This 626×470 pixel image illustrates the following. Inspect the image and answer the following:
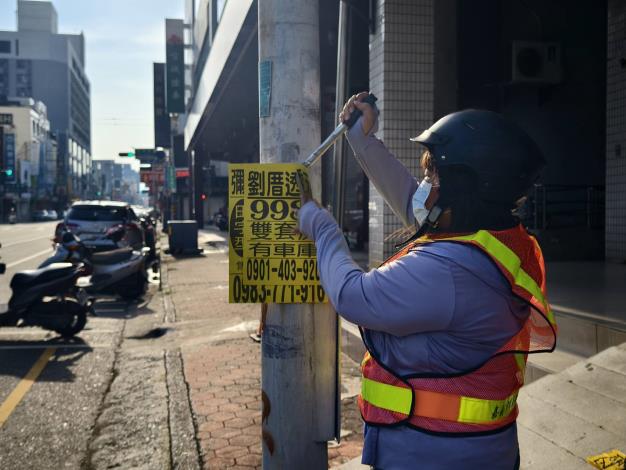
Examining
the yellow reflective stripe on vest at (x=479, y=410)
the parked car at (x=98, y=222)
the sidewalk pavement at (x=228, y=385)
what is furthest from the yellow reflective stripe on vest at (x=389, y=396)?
the parked car at (x=98, y=222)

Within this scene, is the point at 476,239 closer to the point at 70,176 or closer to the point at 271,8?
the point at 271,8

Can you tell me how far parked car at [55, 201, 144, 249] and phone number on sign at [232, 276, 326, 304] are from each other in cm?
1114

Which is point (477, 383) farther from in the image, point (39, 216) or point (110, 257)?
point (39, 216)

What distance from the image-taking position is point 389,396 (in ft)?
5.49

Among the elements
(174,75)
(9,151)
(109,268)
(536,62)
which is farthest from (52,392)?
(9,151)

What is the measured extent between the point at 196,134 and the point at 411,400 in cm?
2703

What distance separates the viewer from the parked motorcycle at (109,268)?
9828 mm

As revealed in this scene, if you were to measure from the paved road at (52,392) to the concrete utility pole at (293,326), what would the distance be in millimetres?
2112

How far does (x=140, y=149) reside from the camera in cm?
4222

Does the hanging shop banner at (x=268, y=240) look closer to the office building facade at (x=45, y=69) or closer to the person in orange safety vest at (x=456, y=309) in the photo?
the person in orange safety vest at (x=456, y=309)

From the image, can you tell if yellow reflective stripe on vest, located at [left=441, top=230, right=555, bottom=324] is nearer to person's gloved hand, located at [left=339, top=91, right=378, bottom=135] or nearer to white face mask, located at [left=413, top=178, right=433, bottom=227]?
white face mask, located at [left=413, top=178, right=433, bottom=227]

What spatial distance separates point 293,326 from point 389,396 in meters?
1.01

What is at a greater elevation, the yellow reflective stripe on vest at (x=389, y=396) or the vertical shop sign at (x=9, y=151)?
the vertical shop sign at (x=9, y=151)

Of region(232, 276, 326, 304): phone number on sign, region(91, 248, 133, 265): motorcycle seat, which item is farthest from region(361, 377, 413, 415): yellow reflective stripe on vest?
region(91, 248, 133, 265): motorcycle seat
